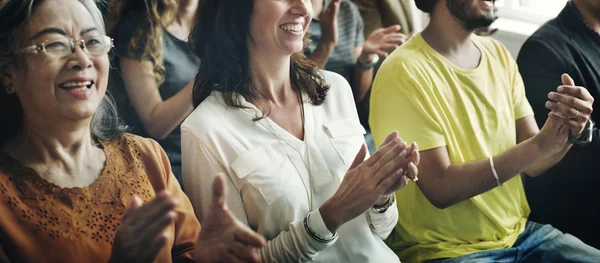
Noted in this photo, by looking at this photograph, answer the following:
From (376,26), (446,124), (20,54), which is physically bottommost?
(446,124)

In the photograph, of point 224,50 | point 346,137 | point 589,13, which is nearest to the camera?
point 224,50

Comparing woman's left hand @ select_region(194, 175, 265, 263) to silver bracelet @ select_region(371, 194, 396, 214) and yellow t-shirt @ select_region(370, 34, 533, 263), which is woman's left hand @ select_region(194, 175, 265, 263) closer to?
silver bracelet @ select_region(371, 194, 396, 214)

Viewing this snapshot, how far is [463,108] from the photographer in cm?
146

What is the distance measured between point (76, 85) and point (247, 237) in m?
0.33

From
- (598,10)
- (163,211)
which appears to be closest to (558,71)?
(598,10)

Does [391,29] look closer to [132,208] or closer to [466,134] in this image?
[466,134]

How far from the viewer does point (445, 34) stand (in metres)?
1.47

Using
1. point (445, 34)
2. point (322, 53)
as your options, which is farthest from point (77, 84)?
point (445, 34)

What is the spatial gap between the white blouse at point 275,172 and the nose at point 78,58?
22 cm

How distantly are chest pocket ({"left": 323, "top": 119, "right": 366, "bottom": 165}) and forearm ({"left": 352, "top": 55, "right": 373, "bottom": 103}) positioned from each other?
6.1 inches

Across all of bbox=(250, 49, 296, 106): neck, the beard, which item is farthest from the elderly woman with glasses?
the beard

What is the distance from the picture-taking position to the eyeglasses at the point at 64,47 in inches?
38.6

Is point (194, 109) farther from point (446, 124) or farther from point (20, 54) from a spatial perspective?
point (446, 124)

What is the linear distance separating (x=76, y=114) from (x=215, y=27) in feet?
0.93
